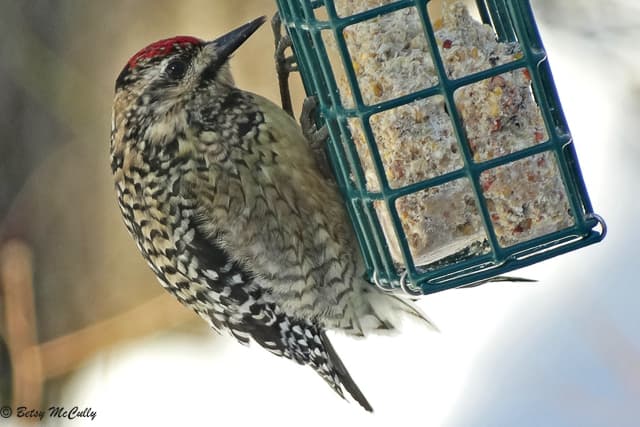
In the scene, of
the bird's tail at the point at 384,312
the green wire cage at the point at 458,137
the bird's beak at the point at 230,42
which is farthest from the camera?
the bird's tail at the point at 384,312

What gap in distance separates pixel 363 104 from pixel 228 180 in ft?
2.66

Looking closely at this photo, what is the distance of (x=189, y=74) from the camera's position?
381cm

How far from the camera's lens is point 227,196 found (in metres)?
3.77

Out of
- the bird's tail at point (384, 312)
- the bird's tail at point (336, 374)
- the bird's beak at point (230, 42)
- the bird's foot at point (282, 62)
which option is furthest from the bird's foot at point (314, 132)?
the bird's tail at point (336, 374)

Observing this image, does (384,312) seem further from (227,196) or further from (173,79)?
(173,79)

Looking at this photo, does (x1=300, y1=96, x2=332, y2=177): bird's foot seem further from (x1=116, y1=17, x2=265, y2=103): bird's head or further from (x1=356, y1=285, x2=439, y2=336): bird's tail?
(x1=356, y1=285, x2=439, y2=336): bird's tail

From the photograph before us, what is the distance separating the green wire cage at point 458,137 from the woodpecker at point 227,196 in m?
0.51

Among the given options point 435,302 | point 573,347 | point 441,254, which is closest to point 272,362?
point 435,302

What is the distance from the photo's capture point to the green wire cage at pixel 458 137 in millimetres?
3078

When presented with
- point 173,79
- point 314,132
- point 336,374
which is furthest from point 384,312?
point 173,79

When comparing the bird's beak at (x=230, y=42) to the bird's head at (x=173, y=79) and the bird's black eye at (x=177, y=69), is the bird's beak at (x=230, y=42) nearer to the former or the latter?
the bird's head at (x=173, y=79)

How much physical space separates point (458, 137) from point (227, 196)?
3.56 feet

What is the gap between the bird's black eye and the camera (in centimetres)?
381

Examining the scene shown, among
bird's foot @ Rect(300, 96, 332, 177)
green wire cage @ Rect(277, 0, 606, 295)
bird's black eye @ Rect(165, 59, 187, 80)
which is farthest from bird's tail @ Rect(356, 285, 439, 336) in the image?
bird's black eye @ Rect(165, 59, 187, 80)
